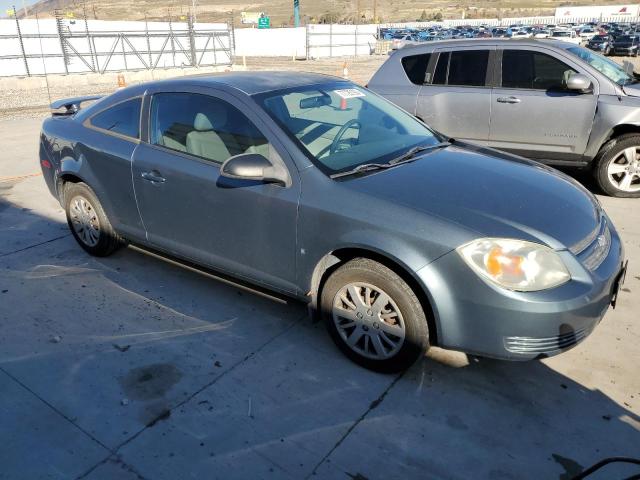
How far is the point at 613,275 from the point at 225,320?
2393 millimetres

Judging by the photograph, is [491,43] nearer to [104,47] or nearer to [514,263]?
[514,263]

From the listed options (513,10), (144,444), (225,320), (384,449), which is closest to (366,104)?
(225,320)

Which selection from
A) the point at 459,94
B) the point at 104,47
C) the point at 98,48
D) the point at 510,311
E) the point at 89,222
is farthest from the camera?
the point at 104,47

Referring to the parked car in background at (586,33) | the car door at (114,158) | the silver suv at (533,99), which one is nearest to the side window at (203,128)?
the car door at (114,158)

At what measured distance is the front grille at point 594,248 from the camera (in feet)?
9.04

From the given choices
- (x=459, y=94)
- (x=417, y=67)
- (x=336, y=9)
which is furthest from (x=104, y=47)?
(x=336, y=9)

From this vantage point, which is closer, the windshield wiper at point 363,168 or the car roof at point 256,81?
the windshield wiper at point 363,168

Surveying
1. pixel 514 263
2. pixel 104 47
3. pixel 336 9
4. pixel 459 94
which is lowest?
pixel 104 47

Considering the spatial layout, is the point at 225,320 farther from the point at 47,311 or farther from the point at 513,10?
the point at 513,10

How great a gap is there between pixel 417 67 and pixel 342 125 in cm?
369

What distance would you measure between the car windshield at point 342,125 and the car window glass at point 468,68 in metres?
2.79

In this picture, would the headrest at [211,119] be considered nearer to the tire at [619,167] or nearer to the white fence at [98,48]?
the tire at [619,167]

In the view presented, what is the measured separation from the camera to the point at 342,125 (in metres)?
3.63

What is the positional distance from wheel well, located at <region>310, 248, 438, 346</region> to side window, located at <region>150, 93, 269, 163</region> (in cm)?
76
